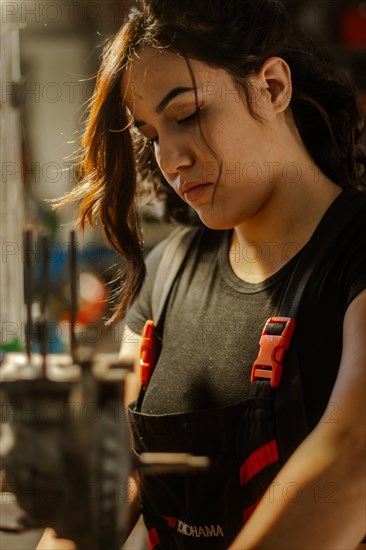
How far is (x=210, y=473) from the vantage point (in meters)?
0.96

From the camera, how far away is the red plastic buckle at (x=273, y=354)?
2.88 ft

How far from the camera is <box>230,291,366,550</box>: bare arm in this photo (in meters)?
0.74

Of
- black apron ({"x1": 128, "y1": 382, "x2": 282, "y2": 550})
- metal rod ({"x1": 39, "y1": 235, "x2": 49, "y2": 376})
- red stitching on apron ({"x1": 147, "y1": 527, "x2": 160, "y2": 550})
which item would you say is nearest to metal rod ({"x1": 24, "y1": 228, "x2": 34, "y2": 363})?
metal rod ({"x1": 39, "y1": 235, "x2": 49, "y2": 376})

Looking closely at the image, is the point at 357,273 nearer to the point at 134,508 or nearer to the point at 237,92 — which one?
the point at 237,92

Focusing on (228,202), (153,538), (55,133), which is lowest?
(153,538)

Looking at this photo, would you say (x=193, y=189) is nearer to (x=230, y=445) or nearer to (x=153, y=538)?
(x=230, y=445)

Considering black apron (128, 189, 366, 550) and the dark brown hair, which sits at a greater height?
the dark brown hair

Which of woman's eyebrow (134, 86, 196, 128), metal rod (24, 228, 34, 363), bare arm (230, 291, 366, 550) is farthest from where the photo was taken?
woman's eyebrow (134, 86, 196, 128)

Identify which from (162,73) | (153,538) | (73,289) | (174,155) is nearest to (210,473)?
(153,538)

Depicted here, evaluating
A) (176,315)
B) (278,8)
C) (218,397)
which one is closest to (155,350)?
(176,315)

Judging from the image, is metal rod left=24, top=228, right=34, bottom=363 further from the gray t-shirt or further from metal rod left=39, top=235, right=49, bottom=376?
the gray t-shirt

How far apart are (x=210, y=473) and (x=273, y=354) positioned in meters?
0.20

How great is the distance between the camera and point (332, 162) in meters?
1.08

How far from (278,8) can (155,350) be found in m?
0.55
